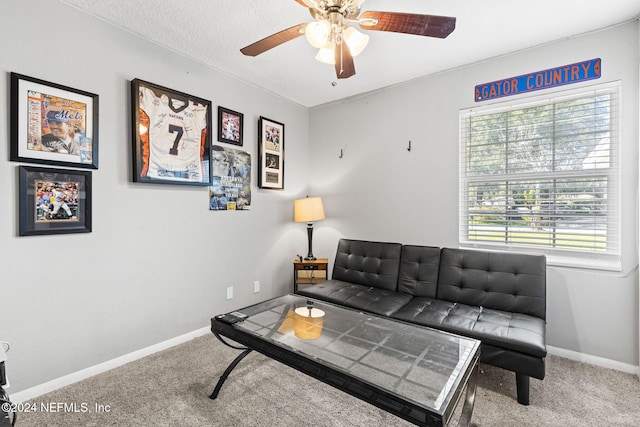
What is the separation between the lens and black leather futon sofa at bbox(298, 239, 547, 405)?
178cm

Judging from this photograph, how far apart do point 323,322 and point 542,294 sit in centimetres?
163

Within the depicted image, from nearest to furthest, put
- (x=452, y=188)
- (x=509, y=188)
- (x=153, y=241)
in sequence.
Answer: (x=153, y=241) → (x=509, y=188) → (x=452, y=188)

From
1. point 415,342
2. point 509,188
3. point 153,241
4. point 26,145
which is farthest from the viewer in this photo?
point 509,188

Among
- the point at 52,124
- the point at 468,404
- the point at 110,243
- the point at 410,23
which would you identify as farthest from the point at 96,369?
the point at 410,23

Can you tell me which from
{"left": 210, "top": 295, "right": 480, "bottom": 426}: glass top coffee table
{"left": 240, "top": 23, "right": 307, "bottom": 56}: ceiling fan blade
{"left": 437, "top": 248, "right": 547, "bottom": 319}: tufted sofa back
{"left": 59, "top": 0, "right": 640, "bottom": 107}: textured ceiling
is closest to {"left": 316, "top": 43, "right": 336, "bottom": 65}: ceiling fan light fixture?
{"left": 240, "top": 23, "right": 307, "bottom": 56}: ceiling fan blade

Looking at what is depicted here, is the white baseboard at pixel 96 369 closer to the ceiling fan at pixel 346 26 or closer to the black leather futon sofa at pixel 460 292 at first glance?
the black leather futon sofa at pixel 460 292

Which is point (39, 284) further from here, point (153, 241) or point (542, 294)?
point (542, 294)

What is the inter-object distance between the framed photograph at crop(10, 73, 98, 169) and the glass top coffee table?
1.44 meters

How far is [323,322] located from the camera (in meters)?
1.85

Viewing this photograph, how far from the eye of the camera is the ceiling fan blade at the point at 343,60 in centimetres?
170

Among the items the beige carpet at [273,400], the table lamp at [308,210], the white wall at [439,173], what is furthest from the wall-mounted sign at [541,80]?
the beige carpet at [273,400]

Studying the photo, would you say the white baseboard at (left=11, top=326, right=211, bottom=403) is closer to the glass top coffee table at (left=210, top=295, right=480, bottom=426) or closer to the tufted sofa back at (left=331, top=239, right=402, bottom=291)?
the glass top coffee table at (left=210, top=295, right=480, bottom=426)

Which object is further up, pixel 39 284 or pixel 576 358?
pixel 39 284

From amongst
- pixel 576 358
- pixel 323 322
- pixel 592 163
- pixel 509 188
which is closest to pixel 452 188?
pixel 509 188
